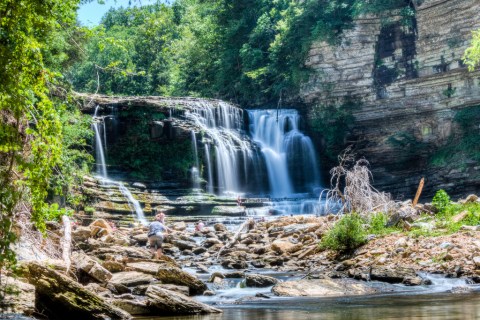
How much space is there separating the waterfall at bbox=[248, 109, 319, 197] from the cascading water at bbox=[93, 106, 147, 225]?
344 inches

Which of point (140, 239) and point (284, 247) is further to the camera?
point (140, 239)

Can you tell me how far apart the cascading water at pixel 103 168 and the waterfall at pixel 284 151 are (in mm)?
8737

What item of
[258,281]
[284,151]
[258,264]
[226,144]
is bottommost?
[258,264]

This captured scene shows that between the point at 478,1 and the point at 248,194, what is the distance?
15948 millimetres

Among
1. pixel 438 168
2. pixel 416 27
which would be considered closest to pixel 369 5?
pixel 416 27

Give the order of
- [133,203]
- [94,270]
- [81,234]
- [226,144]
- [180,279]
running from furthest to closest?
[226,144], [133,203], [81,234], [180,279], [94,270]

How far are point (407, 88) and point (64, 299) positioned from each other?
2768 centimetres

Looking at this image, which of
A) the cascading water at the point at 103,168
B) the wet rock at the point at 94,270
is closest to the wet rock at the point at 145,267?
the wet rock at the point at 94,270

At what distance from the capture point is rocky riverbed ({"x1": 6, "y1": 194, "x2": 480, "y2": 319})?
7168 millimetres

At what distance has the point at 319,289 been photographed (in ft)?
32.7

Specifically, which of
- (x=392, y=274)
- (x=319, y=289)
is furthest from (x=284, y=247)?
(x=319, y=289)

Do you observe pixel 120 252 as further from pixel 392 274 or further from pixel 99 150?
pixel 99 150

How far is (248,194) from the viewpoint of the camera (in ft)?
102

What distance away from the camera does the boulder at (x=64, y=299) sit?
705 cm
